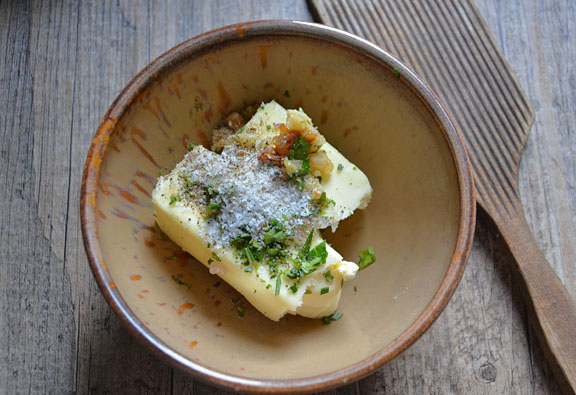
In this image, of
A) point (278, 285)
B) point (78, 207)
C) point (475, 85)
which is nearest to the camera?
point (278, 285)

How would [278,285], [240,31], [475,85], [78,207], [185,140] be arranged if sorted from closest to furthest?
→ [278,285], [240,31], [185,140], [78,207], [475,85]

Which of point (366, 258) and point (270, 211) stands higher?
point (270, 211)

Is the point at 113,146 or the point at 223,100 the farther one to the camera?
the point at 223,100

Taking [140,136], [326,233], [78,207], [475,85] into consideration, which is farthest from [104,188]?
[475,85]

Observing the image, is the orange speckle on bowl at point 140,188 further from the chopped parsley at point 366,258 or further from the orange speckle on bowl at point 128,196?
the chopped parsley at point 366,258

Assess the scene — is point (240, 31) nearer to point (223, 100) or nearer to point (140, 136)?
point (223, 100)

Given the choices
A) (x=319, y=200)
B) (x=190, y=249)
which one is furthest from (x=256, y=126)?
(x=190, y=249)

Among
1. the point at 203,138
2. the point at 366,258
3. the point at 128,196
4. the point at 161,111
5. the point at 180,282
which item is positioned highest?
the point at 161,111
